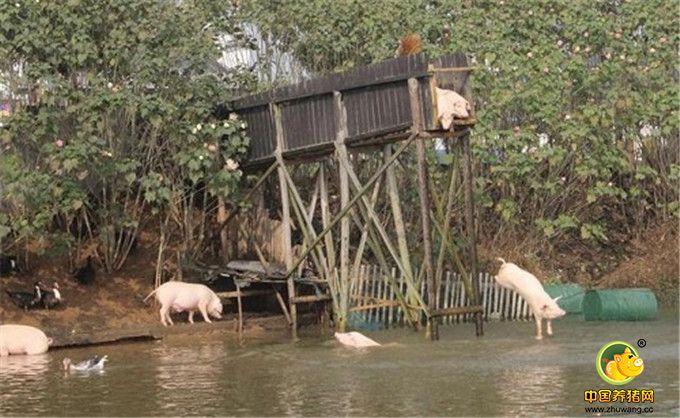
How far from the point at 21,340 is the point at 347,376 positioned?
5358 millimetres

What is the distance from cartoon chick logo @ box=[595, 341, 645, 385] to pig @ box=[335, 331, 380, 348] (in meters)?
3.27

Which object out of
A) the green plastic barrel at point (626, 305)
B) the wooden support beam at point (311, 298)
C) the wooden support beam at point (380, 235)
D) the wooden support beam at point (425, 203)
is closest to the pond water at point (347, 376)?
the green plastic barrel at point (626, 305)

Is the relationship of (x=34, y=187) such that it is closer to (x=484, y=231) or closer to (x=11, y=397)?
(x=11, y=397)

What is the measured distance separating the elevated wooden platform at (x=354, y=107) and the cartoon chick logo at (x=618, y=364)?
432 centimetres

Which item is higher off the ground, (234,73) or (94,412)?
(234,73)

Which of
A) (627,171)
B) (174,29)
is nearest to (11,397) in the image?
(174,29)

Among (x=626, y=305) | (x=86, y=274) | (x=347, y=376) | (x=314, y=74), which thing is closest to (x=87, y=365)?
(x=347, y=376)

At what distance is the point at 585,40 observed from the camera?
2938 centimetres

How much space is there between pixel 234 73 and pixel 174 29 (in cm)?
194

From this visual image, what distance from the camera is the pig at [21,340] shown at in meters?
21.2

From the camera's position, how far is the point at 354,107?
23062mm

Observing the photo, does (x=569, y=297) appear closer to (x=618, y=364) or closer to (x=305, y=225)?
(x=305, y=225)

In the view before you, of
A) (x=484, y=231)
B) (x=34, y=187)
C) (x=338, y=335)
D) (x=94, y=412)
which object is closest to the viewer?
(x=94, y=412)

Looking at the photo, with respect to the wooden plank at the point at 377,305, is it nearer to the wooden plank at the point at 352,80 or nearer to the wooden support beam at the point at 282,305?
the wooden support beam at the point at 282,305
